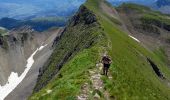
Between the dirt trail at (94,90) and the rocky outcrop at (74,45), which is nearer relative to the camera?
the dirt trail at (94,90)

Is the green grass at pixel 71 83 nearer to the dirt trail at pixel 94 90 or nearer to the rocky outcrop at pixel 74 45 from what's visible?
the dirt trail at pixel 94 90

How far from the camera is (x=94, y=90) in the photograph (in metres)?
41.7

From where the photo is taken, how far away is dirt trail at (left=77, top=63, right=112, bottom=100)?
1581 inches

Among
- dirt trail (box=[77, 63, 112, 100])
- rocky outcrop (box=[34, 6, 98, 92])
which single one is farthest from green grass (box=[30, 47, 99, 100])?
rocky outcrop (box=[34, 6, 98, 92])

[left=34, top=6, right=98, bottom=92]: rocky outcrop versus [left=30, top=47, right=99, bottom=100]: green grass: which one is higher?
[left=30, top=47, right=99, bottom=100]: green grass

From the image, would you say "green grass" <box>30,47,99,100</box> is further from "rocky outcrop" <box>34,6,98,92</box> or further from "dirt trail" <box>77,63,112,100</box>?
"rocky outcrop" <box>34,6,98,92</box>

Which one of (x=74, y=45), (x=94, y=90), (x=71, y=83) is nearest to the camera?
(x=94, y=90)

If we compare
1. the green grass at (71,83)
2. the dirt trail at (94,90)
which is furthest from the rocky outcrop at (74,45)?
the dirt trail at (94,90)

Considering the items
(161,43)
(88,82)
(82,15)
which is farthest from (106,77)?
(161,43)

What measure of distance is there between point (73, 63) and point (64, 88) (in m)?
14.4

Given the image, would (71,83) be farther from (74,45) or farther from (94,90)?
(74,45)

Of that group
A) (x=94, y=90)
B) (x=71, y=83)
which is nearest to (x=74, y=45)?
(x=71, y=83)

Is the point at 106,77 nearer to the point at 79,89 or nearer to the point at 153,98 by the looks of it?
the point at 79,89

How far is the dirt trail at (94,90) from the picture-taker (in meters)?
40.2
